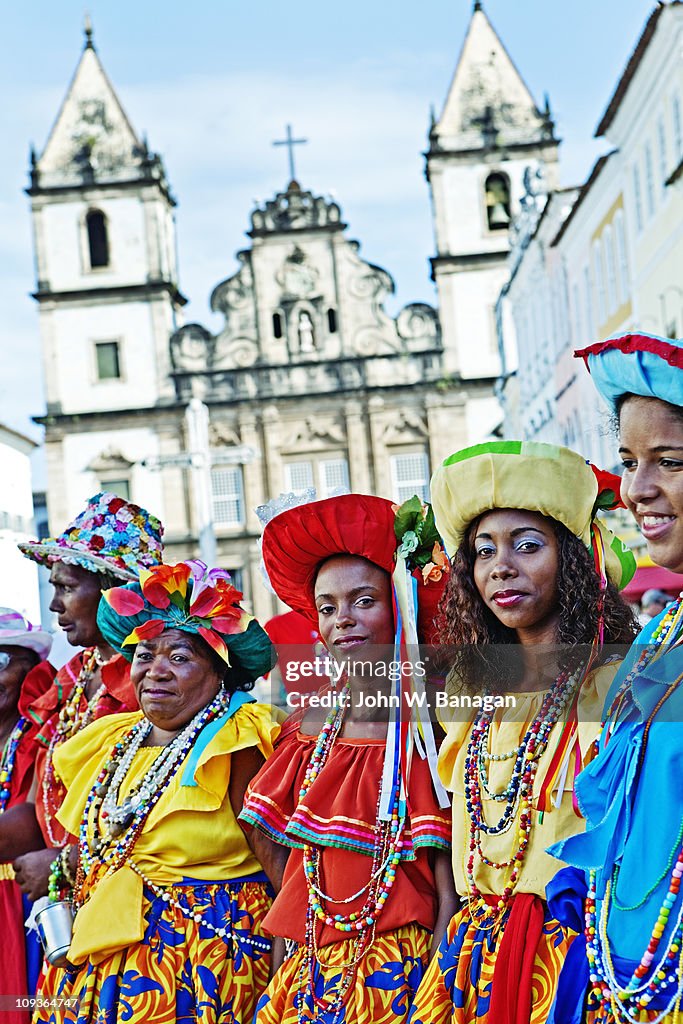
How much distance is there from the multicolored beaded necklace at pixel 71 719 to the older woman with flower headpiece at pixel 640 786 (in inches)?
106

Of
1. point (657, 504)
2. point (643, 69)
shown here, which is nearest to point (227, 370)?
point (643, 69)

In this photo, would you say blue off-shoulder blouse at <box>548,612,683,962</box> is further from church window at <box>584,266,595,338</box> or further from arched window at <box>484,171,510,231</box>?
arched window at <box>484,171,510,231</box>

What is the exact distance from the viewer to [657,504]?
2789 millimetres

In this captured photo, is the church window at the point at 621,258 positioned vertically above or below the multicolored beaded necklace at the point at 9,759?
above

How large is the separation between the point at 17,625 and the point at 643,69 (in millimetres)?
15865

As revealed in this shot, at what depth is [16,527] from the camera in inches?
245

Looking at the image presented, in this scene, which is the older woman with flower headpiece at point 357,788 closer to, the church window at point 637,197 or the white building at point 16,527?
the white building at point 16,527

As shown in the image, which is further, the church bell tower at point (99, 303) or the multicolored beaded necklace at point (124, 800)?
the church bell tower at point (99, 303)

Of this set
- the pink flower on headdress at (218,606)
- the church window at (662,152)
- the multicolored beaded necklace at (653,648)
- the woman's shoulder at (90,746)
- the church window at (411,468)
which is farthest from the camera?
the church window at (411,468)

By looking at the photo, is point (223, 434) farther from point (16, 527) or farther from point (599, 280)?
point (16, 527)

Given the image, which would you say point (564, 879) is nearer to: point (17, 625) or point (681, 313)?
point (17, 625)

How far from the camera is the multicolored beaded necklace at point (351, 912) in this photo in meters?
3.69

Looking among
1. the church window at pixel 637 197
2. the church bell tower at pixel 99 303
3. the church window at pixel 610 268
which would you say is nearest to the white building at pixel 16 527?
→ the church window at pixel 637 197

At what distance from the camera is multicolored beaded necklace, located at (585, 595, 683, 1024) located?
2.54 meters
